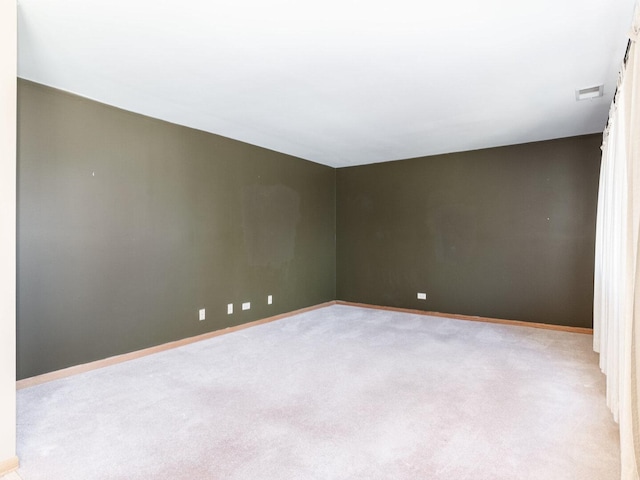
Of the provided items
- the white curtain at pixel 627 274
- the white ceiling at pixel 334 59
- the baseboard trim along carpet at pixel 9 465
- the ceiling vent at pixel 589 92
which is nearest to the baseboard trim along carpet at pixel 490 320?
the white curtain at pixel 627 274

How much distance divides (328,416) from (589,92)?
340 cm

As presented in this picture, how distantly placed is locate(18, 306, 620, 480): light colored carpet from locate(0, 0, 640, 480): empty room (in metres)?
0.02

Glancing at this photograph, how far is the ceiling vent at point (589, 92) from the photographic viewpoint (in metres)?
3.12

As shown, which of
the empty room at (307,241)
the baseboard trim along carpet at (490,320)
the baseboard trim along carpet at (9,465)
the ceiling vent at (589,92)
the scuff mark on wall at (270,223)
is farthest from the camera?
the scuff mark on wall at (270,223)

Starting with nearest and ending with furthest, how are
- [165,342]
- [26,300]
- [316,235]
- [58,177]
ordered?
[26,300]
[58,177]
[165,342]
[316,235]

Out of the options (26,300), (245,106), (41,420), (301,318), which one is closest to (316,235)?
(301,318)

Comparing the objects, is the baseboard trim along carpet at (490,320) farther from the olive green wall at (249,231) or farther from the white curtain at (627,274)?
the white curtain at (627,274)

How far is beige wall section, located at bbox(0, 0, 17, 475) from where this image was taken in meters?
1.83

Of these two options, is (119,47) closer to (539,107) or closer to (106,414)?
(106,414)

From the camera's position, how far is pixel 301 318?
541 centimetres

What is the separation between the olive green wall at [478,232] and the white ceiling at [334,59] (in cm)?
92

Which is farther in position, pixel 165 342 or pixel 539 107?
pixel 165 342

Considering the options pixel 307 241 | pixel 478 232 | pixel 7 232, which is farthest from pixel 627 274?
pixel 307 241

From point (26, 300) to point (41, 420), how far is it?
107 cm
